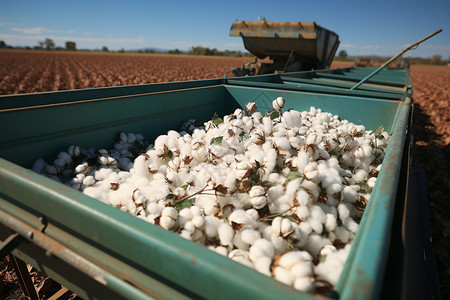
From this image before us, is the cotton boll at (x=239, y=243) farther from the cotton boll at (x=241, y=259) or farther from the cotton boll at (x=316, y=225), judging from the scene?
the cotton boll at (x=316, y=225)

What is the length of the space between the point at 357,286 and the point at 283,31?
7.05 m

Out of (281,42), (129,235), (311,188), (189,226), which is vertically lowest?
(189,226)

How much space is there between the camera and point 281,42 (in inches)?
277

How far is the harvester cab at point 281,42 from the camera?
21.9ft

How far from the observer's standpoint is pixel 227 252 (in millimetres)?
1080

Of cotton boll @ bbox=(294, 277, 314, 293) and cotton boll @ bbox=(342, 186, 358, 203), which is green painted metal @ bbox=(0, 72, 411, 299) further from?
cotton boll @ bbox=(342, 186, 358, 203)

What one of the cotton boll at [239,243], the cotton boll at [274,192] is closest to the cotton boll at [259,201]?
the cotton boll at [274,192]

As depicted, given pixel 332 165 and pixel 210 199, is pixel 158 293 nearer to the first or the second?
pixel 210 199

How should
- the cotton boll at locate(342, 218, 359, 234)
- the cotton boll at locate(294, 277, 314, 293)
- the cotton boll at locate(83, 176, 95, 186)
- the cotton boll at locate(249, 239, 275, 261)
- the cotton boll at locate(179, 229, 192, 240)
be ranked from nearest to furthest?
the cotton boll at locate(294, 277, 314, 293)
the cotton boll at locate(249, 239, 275, 261)
the cotton boll at locate(179, 229, 192, 240)
the cotton boll at locate(342, 218, 359, 234)
the cotton boll at locate(83, 176, 95, 186)

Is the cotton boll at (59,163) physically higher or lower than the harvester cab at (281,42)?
lower

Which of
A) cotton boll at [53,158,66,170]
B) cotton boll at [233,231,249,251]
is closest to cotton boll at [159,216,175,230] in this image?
cotton boll at [233,231,249,251]

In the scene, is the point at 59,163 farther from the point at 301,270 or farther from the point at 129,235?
the point at 301,270

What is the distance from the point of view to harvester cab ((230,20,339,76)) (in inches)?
262

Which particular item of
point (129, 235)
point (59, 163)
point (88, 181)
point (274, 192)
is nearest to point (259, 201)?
point (274, 192)
